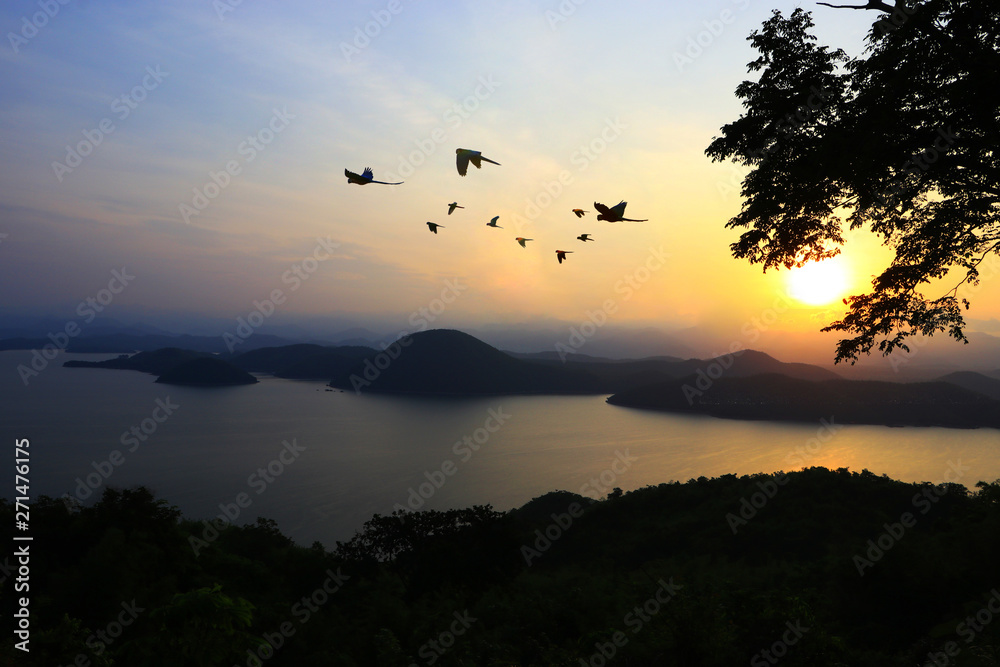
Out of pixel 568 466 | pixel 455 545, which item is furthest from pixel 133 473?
pixel 455 545

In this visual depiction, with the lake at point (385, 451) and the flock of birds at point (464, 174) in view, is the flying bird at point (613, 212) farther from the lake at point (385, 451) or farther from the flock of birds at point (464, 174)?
the lake at point (385, 451)

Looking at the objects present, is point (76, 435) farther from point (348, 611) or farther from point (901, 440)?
point (901, 440)

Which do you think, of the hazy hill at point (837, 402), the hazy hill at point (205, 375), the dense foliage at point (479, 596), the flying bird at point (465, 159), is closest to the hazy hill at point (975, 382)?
the hazy hill at point (837, 402)

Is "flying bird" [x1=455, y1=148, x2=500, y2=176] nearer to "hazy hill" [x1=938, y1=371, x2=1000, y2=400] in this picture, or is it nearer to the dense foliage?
the dense foliage

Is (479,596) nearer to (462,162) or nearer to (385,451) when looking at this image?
(462,162)

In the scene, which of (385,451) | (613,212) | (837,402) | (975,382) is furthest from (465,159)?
(975,382)
